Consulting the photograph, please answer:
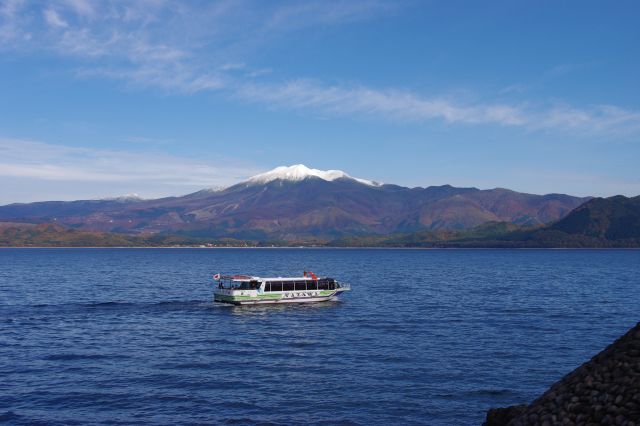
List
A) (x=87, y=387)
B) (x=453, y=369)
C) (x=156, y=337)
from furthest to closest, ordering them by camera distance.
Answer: (x=156, y=337) < (x=453, y=369) < (x=87, y=387)

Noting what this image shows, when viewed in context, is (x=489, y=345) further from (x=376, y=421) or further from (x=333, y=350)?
(x=376, y=421)

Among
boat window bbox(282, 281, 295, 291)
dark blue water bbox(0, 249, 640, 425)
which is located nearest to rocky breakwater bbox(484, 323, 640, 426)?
dark blue water bbox(0, 249, 640, 425)

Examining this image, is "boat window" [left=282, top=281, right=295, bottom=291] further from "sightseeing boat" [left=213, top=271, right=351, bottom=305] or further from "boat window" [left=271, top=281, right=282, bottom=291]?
"boat window" [left=271, top=281, right=282, bottom=291]

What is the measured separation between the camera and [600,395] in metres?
21.8

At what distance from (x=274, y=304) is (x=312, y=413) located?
5965 centimetres

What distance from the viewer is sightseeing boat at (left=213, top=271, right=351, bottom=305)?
3691 inches

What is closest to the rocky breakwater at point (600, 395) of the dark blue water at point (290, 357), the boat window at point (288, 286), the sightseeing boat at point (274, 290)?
the dark blue water at point (290, 357)

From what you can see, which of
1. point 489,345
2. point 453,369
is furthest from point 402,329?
point 453,369

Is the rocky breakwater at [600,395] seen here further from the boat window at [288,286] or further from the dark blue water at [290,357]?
the boat window at [288,286]

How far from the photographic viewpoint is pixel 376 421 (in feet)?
116

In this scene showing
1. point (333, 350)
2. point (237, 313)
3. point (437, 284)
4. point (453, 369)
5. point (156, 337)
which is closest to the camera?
point (453, 369)

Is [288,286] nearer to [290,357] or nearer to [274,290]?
[274,290]

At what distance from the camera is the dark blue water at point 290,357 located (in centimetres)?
3781

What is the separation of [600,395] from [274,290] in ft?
252
